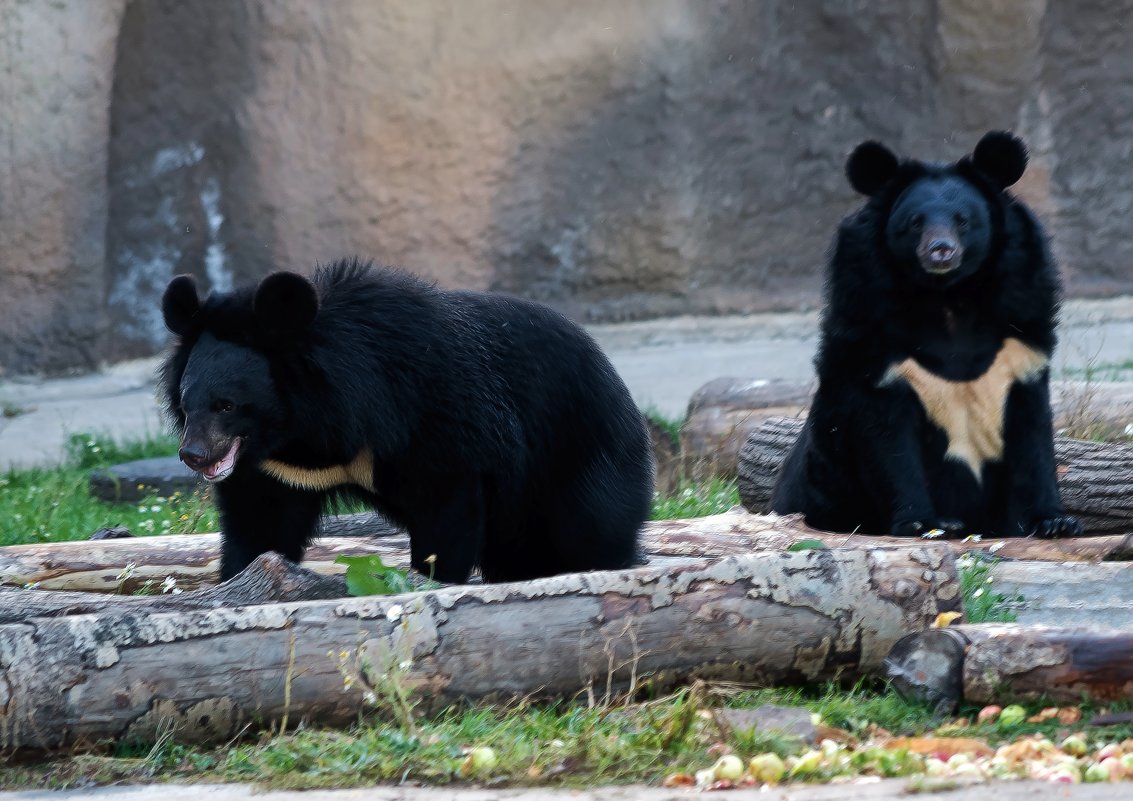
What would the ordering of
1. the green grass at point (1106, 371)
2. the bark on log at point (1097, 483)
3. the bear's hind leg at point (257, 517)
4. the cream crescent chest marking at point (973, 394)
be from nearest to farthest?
the bear's hind leg at point (257, 517) → the cream crescent chest marking at point (973, 394) → the bark on log at point (1097, 483) → the green grass at point (1106, 371)

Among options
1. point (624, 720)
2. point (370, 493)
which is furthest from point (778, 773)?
point (370, 493)

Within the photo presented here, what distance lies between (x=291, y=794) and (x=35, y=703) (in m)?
0.60

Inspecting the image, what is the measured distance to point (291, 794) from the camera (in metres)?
2.96

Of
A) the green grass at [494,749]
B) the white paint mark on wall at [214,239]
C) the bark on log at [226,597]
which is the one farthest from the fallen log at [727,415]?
the white paint mark on wall at [214,239]

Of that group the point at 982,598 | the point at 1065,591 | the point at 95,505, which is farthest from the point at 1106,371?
the point at 95,505

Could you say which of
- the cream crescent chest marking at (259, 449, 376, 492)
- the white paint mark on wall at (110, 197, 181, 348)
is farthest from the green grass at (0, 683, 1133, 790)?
the white paint mark on wall at (110, 197, 181, 348)

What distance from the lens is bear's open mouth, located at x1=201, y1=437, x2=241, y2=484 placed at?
421 centimetres

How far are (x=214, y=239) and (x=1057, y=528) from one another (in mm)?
6658

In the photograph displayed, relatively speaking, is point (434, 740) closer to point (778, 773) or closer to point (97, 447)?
point (778, 773)

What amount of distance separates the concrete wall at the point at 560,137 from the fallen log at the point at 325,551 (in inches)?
212

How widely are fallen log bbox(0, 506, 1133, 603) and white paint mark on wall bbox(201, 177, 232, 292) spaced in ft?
17.7

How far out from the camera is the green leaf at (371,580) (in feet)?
12.7

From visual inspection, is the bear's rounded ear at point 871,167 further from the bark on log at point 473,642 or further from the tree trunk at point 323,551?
the bark on log at point 473,642

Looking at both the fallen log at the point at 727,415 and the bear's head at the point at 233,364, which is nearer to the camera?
the bear's head at the point at 233,364
